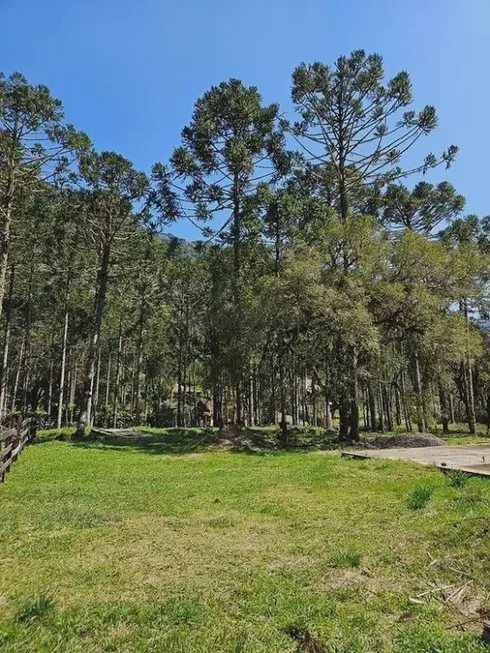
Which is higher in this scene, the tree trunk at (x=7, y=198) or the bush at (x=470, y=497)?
the tree trunk at (x=7, y=198)

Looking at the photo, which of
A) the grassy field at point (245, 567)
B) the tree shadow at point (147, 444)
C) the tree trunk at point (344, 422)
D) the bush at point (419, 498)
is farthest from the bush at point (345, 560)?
the tree trunk at point (344, 422)

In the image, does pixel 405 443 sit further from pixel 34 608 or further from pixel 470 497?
pixel 34 608

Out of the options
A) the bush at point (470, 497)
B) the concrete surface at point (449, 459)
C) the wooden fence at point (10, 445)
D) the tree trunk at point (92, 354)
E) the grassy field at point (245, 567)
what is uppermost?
the tree trunk at point (92, 354)

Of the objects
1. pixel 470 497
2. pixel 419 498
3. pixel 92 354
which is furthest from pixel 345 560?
pixel 92 354

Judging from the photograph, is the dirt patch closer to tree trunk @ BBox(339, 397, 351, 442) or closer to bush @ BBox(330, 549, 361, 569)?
tree trunk @ BBox(339, 397, 351, 442)

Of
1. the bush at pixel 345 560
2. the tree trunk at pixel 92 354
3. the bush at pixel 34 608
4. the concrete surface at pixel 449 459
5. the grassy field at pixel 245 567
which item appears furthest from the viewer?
the tree trunk at pixel 92 354

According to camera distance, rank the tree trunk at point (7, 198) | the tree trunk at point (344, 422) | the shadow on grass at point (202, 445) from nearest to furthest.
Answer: the shadow on grass at point (202, 445)
the tree trunk at point (7, 198)
the tree trunk at point (344, 422)

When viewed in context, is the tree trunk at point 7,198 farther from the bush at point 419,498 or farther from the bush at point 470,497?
the bush at point 470,497

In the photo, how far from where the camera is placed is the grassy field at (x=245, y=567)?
325 centimetres

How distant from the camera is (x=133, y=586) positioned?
410 centimetres

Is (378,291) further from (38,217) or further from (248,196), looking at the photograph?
(38,217)

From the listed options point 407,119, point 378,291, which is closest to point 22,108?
point 378,291

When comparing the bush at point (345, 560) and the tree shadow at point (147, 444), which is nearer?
the bush at point (345, 560)

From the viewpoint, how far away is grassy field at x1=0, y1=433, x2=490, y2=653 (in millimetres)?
3250
